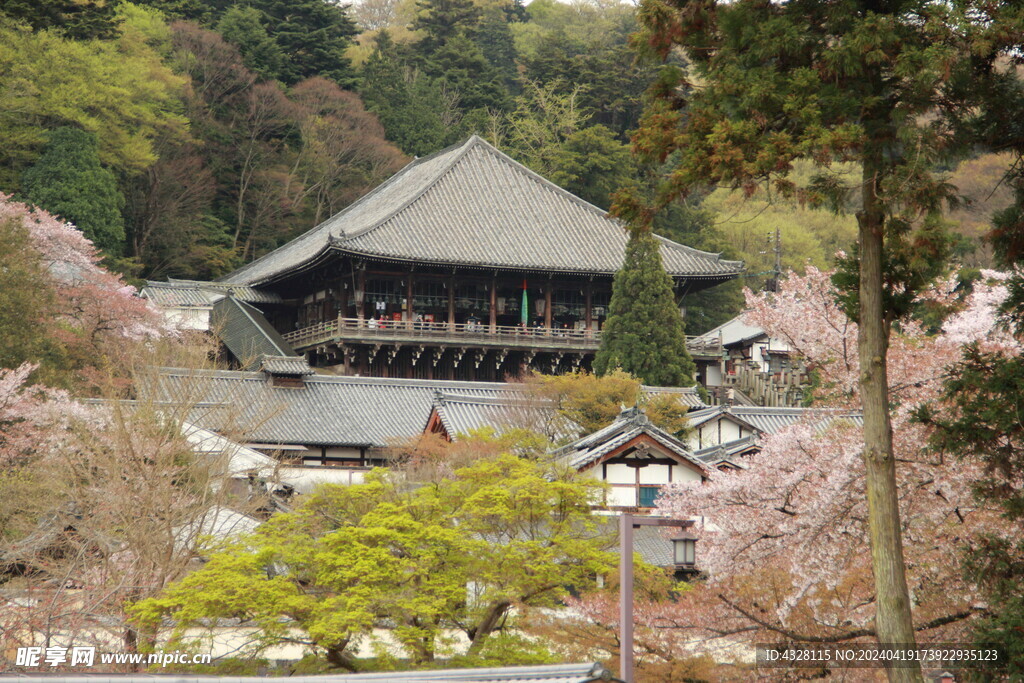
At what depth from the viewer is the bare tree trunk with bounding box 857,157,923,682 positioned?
31.8 ft

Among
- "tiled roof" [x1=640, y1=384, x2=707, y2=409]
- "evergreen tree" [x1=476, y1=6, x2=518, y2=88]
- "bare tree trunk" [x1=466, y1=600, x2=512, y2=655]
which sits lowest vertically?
"bare tree trunk" [x1=466, y1=600, x2=512, y2=655]

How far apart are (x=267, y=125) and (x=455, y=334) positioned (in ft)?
60.0

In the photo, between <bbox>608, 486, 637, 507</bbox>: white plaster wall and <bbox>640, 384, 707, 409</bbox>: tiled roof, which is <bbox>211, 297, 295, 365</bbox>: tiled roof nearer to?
<bbox>640, 384, 707, 409</bbox>: tiled roof

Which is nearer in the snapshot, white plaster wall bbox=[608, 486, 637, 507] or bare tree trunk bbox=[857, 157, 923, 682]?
bare tree trunk bbox=[857, 157, 923, 682]

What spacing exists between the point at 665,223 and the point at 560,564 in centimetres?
3843

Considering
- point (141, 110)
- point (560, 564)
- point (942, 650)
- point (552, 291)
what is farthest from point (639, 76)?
point (942, 650)

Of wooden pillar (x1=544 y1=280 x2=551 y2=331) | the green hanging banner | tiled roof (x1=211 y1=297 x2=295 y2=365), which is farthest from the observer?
wooden pillar (x1=544 y1=280 x2=551 y2=331)

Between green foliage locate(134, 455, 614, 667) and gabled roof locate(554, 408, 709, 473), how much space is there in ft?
21.7

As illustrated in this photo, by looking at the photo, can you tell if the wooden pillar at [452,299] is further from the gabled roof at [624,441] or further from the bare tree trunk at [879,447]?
the bare tree trunk at [879,447]

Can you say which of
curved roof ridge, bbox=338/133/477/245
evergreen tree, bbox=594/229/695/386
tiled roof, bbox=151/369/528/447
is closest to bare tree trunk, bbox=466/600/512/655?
tiled roof, bbox=151/369/528/447

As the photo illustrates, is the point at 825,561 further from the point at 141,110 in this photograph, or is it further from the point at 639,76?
the point at 639,76

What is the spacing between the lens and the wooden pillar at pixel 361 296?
133ft

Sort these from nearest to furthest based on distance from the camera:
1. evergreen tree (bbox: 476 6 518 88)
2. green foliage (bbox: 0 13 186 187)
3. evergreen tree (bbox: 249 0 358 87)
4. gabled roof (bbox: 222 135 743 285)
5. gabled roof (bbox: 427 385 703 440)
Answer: gabled roof (bbox: 427 385 703 440) → gabled roof (bbox: 222 135 743 285) → green foliage (bbox: 0 13 186 187) → evergreen tree (bbox: 249 0 358 87) → evergreen tree (bbox: 476 6 518 88)

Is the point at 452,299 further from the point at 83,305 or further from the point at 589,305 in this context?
the point at 83,305
